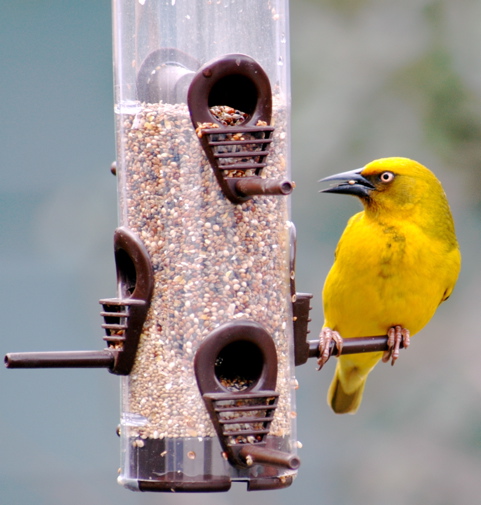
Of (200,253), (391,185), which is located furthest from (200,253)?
(391,185)

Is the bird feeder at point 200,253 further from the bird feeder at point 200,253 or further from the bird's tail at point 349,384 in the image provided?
the bird's tail at point 349,384

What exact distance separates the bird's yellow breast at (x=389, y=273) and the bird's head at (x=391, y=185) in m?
0.08

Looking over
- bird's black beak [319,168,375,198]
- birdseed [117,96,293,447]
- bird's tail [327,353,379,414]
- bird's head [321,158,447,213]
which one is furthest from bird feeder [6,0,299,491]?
bird's tail [327,353,379,414]

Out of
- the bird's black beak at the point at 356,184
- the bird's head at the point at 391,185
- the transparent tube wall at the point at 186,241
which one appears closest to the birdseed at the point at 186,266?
the transparent tube wall at the point at 186,241

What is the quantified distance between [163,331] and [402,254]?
6.04ft

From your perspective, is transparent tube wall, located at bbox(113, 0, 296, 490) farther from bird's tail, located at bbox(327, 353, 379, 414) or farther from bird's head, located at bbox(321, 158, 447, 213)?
bird's tail, located at bbox(327, 353, 379, 414)

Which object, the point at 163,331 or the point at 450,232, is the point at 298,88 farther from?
the point at 163,331

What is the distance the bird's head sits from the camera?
6.39m

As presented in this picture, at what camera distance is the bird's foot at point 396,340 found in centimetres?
626

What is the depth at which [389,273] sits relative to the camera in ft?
20.8

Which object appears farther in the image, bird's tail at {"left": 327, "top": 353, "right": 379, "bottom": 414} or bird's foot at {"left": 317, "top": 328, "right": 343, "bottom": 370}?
bird's tail at {"left": 327, "top": 353, "right": 379, "bottom": 414}

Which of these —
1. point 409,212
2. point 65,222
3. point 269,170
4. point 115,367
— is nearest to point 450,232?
point 409,212

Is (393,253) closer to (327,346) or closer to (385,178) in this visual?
→ (385,178)

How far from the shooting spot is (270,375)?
15.5ft
